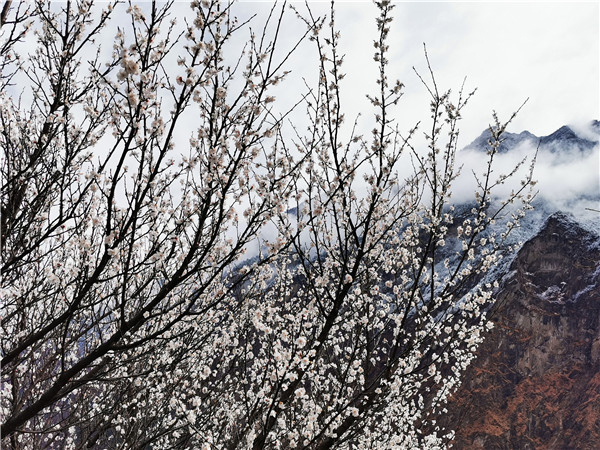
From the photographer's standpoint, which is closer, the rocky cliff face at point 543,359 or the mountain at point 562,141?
A: the rocky cliff face at point 543,359

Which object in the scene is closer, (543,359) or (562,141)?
(543,359)

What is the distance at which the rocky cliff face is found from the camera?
5888cm

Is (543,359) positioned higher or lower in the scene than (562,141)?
lower

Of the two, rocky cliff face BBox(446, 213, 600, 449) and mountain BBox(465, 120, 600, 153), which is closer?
rocky cliff face BBox(446, 213, 600, 449)

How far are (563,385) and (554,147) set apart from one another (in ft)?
229

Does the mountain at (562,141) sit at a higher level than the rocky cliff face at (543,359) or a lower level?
higher

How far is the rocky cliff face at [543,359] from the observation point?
193 feet

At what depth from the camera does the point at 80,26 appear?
5.18 metres

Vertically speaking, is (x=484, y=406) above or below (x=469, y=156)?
below

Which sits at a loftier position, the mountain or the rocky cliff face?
the mountain

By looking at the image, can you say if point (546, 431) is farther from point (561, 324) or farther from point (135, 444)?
point (135, 444)

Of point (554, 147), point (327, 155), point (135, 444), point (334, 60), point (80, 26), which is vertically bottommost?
point (135, 444)

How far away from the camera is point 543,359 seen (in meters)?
65.4

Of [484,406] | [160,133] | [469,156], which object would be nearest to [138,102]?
[160,133]
